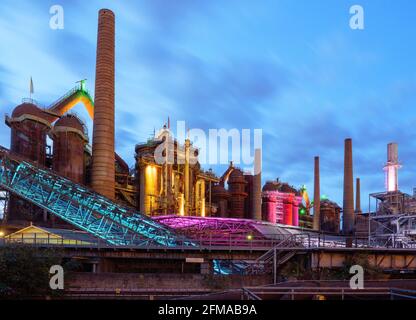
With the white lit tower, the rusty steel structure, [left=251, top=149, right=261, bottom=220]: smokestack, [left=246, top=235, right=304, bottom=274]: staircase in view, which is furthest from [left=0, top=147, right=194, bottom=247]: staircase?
the white lit tower

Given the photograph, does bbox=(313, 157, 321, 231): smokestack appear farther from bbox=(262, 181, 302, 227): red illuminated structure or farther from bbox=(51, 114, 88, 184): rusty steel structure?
bbox=(51, 114, 88, 184): rusty steel structure

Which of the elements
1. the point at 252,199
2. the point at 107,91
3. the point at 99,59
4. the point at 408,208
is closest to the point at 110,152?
the point at 107,91

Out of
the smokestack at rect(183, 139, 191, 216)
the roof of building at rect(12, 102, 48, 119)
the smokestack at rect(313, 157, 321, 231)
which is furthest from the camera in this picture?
the smokestack at rect(313, 157, 321, 231)

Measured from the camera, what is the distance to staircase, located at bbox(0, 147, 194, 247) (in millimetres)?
44816

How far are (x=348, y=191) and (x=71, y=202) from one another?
5355cm

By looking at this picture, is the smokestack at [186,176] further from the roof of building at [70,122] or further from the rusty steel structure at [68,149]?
the roof of building at [70,122]

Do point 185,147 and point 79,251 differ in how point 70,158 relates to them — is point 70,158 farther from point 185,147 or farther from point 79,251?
point 79,251

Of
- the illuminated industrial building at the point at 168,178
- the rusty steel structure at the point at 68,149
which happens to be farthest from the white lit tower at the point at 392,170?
the rusty steel structure at the point at 68,149

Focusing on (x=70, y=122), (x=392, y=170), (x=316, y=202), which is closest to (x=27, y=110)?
(x=70, y=122)

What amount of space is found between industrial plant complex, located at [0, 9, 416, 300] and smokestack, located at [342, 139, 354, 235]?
204 millimetres

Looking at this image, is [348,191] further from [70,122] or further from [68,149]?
[70,122]

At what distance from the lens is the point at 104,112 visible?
5694 cm

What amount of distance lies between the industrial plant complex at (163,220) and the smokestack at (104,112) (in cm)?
13

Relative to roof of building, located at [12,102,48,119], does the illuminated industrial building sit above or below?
below
